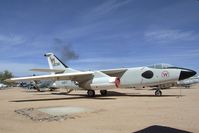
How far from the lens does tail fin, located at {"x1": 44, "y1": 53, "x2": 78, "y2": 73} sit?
27.8 m

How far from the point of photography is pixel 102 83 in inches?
862

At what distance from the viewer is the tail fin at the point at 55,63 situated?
91.3 ft

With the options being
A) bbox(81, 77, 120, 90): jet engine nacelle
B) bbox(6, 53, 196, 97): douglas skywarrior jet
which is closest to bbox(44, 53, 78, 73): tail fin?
bbox(6, 53, 196, 97): douglas skywarrior jet

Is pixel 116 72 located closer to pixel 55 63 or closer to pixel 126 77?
pixel 126 77

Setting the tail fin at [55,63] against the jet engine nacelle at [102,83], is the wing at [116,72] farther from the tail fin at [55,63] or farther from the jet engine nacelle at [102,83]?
the tail fin at [55,63]

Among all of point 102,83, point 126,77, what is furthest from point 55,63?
point 126,77

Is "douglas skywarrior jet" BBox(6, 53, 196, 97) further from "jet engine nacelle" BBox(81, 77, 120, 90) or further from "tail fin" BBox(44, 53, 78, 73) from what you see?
"tail fin" BBox(44, 53, 78, 73)

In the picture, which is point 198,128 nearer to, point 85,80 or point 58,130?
point 58,130

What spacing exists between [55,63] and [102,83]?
9.20m

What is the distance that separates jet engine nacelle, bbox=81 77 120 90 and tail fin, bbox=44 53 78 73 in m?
4.46

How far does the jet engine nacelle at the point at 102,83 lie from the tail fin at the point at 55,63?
4460mm

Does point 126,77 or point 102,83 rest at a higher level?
point 126,77

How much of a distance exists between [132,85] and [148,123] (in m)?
14.7

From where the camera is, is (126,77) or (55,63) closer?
(126,77)
